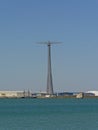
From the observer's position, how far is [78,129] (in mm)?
77875

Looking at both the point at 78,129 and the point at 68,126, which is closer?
the point at 78,129

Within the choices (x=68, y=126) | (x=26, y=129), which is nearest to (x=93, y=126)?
(x=68, y=126)

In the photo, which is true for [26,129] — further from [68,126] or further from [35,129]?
[68,126]

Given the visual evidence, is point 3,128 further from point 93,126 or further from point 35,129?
point 93,126

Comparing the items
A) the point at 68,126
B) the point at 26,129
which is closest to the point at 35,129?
the point at 26,129

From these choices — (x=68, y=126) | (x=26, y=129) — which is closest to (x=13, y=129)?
(x=26, y=129)

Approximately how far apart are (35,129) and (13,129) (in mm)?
2994

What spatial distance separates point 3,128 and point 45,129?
6.35 m

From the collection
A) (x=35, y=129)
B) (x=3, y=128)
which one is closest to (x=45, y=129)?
(x=35, y=129)

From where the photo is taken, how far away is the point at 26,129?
79.8 m

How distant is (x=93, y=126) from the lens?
270 ft

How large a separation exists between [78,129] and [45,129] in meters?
4.38

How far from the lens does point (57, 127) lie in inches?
3260

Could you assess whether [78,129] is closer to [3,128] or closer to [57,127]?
[57,127]
